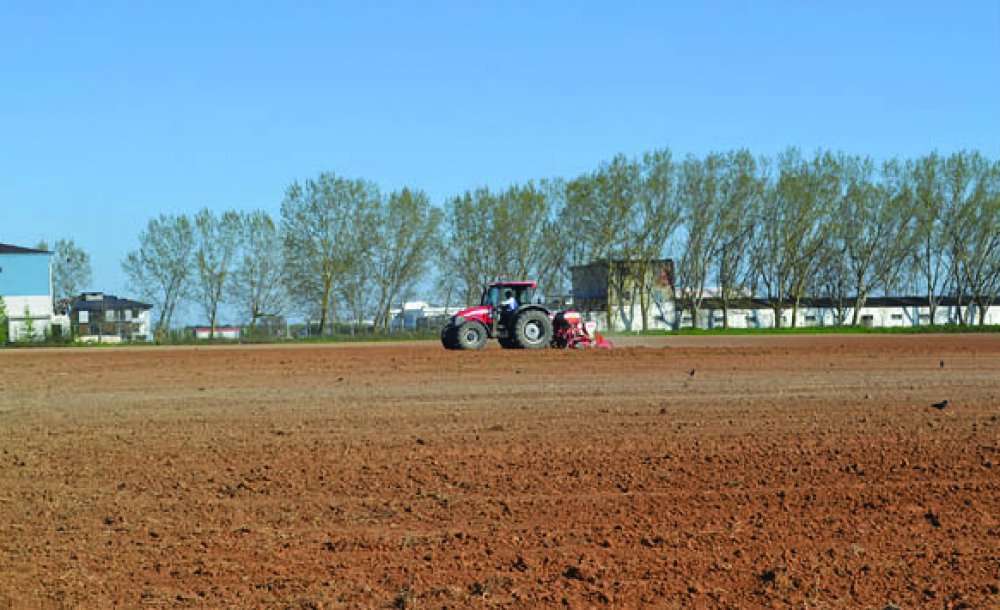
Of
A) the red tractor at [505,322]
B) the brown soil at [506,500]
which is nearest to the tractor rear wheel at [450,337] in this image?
the red tractor at [505,322]

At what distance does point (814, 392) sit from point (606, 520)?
10.6m

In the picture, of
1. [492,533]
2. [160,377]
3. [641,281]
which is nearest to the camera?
[492,533]

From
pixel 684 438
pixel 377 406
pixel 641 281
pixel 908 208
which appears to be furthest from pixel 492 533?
pixel 908 208

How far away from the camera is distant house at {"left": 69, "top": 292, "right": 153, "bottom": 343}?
204ft

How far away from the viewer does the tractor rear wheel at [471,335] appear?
3203 cm

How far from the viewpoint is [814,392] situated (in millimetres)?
18156

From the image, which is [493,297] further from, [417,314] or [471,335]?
[417,314]

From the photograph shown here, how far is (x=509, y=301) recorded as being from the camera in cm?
3186

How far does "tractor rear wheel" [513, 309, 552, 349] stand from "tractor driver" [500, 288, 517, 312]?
1.80 ft

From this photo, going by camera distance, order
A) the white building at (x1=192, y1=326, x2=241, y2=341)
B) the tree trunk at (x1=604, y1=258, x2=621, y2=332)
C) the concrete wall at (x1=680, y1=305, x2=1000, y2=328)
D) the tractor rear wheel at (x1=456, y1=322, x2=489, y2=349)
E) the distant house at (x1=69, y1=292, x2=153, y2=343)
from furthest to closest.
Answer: the concrete wall at (x1=680, y1=305, x2=1000, y2=328) < the white building at (x1=192, y1=326, x2=241, y2=341) < the tree trunk at (x1=604, y1=258, x2=621, y2=332) < the distant house at (x1=69, y1=292, x2=153, y2=343) < the tractor rear wheel at (x1=456, y1=322, x2=489, y2=349)

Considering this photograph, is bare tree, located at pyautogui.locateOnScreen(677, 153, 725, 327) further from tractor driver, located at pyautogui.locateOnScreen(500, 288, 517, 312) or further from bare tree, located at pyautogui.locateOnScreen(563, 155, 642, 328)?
tractor driver, located at pyautogui.locateOnScreen(500, 288, 517, 312)

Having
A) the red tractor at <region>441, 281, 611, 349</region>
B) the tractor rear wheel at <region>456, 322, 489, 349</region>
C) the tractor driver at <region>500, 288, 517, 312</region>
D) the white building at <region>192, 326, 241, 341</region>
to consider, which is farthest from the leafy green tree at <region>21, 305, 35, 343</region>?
the tractor driver at <region>500, 288, 517, 312</region>

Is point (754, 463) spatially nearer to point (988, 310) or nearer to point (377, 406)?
point (377, 406)

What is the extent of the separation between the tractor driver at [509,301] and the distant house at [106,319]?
1257 inches
